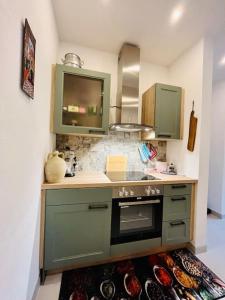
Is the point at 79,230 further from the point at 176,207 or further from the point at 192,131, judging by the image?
the point at 192,131

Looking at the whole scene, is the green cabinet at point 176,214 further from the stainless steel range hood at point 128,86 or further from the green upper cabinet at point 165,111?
the stainless steel range hood at point 128,86

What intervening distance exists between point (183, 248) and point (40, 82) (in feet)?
7.57

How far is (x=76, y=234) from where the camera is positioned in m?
1.43

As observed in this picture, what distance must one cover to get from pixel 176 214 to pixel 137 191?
0.58 m

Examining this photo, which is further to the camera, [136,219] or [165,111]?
[165,111]

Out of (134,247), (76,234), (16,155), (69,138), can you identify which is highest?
(69,138)

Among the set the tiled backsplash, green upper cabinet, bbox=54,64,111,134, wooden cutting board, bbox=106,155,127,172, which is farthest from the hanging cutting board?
green upper cabinet, bbox=54,64,111,134

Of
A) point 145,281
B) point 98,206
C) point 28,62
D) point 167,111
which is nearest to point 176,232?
point 145,281

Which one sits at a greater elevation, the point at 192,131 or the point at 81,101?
the point at 81,101

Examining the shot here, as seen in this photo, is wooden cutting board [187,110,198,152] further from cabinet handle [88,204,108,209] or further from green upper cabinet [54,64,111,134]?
cabinet handle [88,204,108,209]

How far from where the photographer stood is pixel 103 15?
1557 mm

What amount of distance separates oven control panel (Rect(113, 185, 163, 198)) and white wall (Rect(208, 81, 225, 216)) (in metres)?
1.84

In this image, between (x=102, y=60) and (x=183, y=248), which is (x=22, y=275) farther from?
(x=102, y=60)

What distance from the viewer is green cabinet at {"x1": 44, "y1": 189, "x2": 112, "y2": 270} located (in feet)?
4.46
